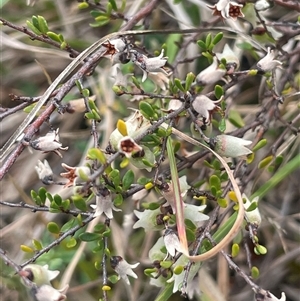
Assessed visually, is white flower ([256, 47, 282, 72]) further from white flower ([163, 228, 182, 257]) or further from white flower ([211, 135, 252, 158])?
white flower ([163, 228, 182, 257])

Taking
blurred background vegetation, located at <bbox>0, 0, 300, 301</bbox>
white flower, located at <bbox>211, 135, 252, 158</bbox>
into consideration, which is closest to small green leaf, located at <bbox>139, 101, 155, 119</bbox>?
white flower, located at <bbox>211, 135, 252, 158</bbox>

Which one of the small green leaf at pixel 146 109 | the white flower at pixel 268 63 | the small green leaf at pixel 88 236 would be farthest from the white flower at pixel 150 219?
the white flower at pixel 268 63

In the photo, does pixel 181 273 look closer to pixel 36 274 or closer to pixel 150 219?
pixel 150 219

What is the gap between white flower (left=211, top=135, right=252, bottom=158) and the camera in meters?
0.90

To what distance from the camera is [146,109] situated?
32.9 inches

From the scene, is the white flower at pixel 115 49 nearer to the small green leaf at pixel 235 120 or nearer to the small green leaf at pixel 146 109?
the small green leaf at pixel 146 109

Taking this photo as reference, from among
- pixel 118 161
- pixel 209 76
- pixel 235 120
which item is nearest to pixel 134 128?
pixel 209 76

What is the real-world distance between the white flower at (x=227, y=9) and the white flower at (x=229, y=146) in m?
0.22

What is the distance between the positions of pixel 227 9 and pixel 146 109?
257 mm

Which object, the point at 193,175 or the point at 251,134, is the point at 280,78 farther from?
the point at 193,175

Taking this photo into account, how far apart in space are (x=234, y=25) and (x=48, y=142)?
68 cm

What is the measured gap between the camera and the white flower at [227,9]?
95cm

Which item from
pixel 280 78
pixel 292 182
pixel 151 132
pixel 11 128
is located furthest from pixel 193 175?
pixel 151 132

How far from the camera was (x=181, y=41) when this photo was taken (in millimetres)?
1450
